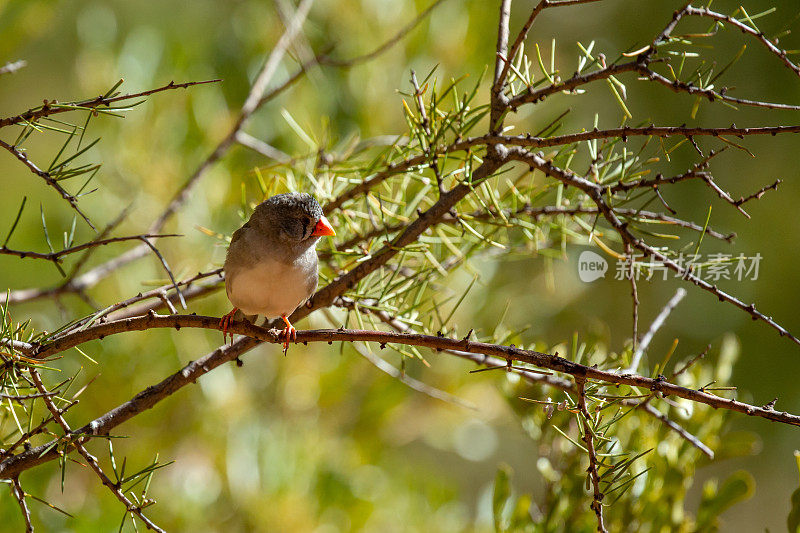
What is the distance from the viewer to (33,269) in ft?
10.4

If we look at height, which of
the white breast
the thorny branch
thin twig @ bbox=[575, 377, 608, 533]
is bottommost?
thin twig @ bbox=[575, 377, 608, 533]

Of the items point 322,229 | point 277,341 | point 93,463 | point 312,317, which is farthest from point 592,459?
point 312,317

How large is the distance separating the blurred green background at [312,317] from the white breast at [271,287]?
974mm

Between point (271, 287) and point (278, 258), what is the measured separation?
60mm

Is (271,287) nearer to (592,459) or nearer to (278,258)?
(278,258)

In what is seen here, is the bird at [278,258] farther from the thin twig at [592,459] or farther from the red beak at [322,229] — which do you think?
the thin twig at [592,459]

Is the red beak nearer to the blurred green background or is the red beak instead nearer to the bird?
the bird

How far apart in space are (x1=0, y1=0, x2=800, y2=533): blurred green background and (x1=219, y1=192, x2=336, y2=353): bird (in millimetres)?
964

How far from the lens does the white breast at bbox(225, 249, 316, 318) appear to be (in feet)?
4.58

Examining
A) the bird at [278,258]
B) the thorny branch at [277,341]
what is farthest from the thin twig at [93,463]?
the bird at [278,258]

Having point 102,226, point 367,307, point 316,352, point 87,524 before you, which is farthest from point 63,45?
point 367,307

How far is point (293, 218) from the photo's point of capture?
143 centimetres

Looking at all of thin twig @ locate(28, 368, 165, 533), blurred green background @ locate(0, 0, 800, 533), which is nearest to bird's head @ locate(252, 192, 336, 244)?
thin twig @ locate(28, 368, 165, 533)

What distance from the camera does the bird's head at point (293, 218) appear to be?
55.6 inches
